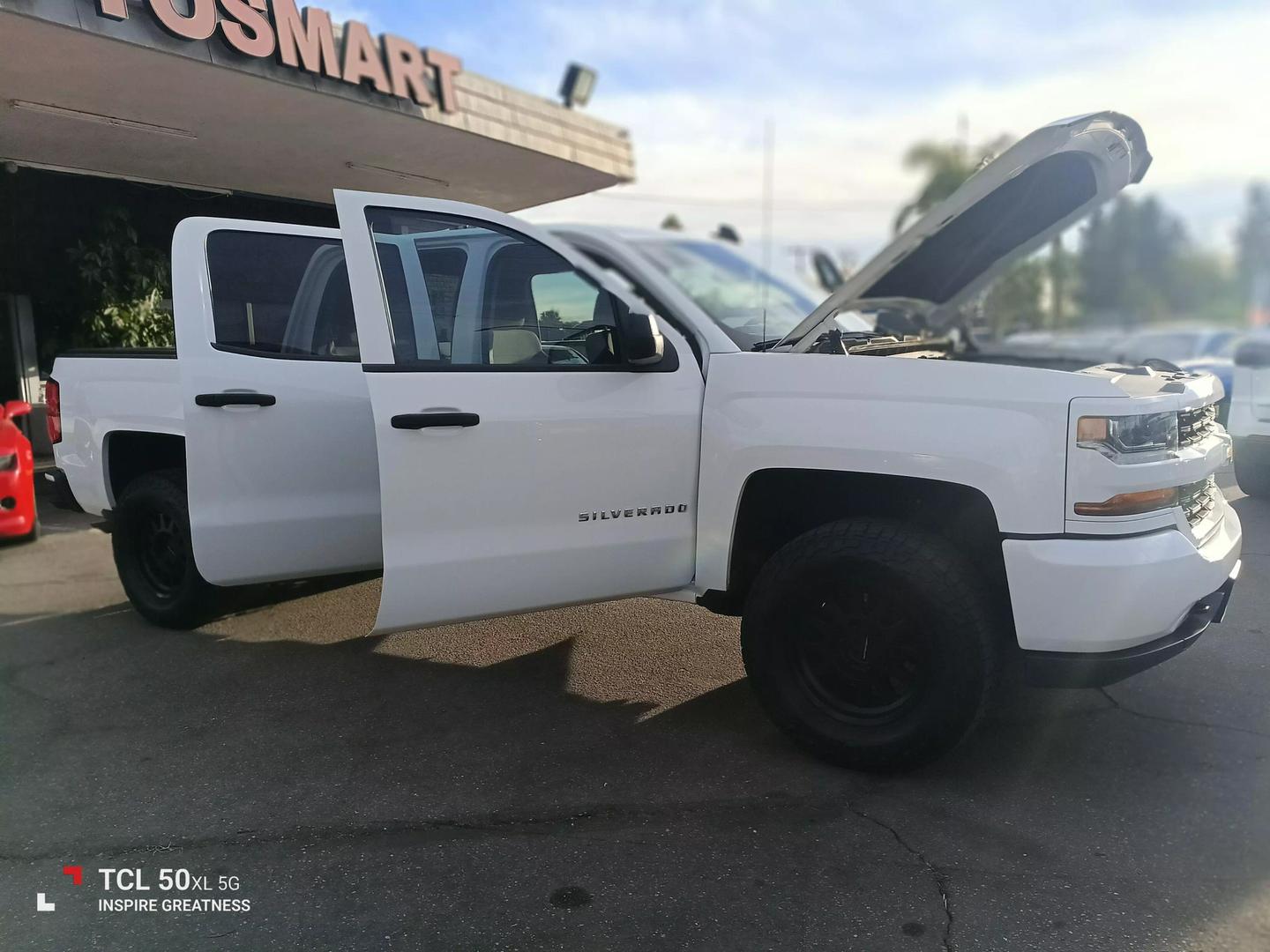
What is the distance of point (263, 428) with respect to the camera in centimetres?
401

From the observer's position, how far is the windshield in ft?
13.7

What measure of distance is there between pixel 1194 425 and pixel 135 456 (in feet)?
16.0

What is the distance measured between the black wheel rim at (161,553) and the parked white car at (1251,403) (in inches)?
278

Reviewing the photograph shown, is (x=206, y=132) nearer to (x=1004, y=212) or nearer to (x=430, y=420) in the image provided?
(x=430, y=420)

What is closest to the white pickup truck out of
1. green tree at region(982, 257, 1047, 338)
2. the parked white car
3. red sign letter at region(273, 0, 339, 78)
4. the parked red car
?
the parked red car

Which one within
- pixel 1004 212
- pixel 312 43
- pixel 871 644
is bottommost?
pixel 871 644

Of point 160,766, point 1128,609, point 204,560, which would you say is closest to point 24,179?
point 204,560

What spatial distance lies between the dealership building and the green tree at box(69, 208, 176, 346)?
5 cm

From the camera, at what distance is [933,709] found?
2943 mm

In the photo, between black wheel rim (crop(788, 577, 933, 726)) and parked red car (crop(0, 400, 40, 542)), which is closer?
black wheel rim (crop(788, 577, 933, 726))

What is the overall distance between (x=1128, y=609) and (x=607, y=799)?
1.73 metres

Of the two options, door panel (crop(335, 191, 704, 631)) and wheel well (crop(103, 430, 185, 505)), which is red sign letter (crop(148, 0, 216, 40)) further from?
door panel (crop(335, 191, 704, 631))

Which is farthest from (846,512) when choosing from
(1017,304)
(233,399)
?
(1017,304)

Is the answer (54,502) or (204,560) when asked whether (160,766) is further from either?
(54,502)
